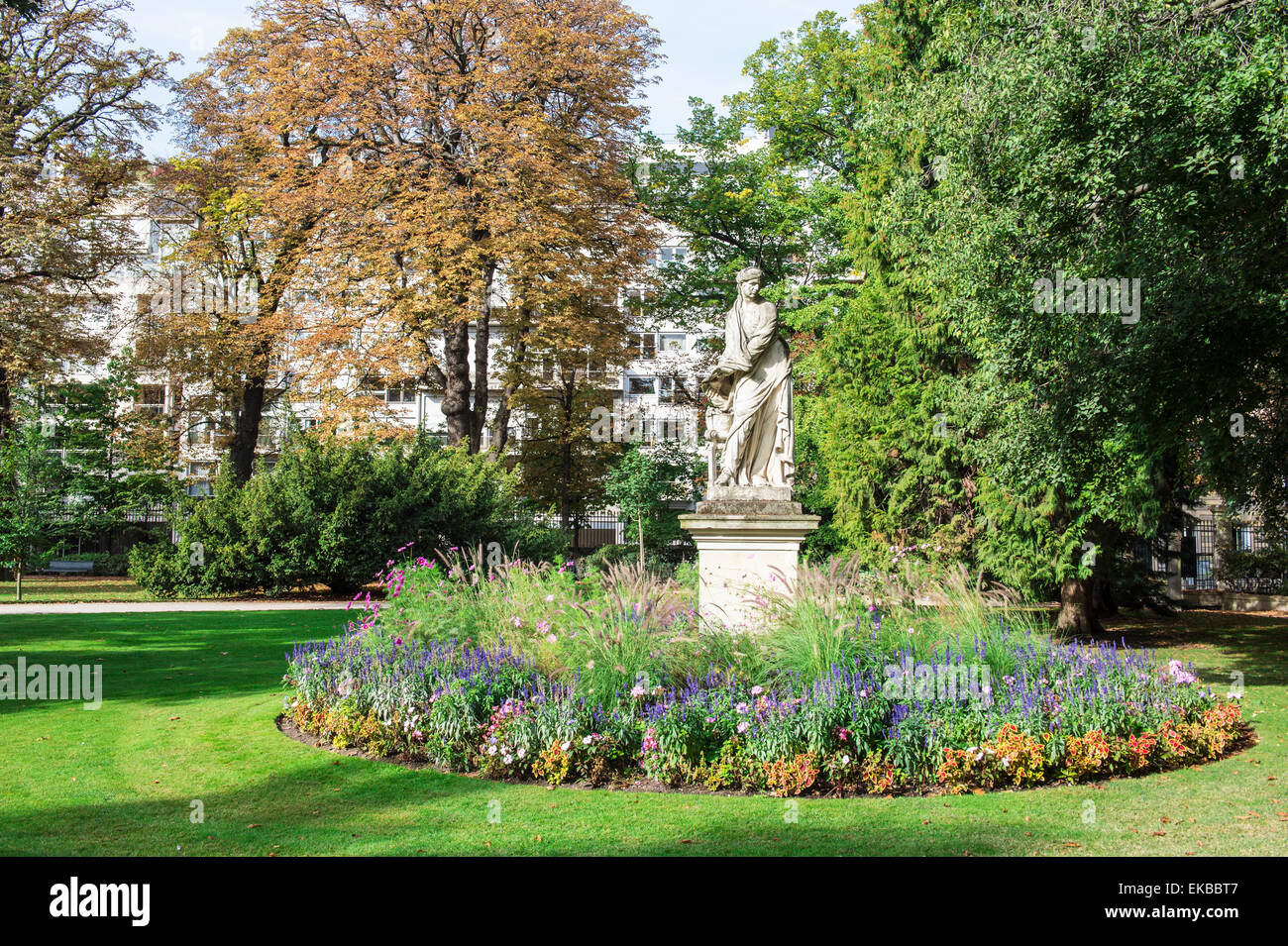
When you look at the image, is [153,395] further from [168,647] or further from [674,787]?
[674,787]

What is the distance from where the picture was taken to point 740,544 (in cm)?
962

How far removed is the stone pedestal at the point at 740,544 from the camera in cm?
946

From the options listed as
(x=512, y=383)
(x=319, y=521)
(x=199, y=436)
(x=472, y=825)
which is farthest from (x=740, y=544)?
(x=199, y=436)

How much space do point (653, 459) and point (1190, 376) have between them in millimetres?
19564

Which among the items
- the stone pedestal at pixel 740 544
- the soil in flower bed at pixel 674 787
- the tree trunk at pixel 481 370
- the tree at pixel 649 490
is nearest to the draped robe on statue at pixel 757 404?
the stone pedestal at pixel 740 544

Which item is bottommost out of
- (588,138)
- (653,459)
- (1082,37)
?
(653,459)

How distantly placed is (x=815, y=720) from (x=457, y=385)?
758 inches

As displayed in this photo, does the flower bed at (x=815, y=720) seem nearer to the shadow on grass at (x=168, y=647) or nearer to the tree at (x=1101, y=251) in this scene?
the shadow on grass at (x=168, y=647)

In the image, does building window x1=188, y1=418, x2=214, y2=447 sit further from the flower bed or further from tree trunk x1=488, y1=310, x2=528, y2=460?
the flower bed

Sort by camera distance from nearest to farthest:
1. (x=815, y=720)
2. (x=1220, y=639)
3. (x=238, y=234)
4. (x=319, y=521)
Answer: (x=815, y=720) → (x=1220, y=639) → (x=319, y=521) → (x=238, y=234)

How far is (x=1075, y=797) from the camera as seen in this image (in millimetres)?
6684

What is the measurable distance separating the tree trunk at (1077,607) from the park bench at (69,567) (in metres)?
33.4
